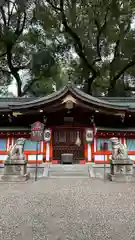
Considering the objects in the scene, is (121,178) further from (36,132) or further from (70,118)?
(70,118)

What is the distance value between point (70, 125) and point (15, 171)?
16.6 feet

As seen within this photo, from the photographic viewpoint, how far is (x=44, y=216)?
14.7ft

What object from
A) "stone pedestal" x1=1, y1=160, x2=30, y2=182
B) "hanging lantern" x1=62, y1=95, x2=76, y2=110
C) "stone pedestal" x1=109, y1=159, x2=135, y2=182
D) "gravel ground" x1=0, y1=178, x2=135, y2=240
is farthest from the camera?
"hanging lantern" x1=62, y1=95, x2=76, y2=110

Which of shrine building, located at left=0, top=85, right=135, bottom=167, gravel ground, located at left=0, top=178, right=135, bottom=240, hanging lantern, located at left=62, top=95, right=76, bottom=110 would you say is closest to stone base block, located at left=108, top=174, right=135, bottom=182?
gravel ground, located at left=0, top=178, right=135, bottom=240

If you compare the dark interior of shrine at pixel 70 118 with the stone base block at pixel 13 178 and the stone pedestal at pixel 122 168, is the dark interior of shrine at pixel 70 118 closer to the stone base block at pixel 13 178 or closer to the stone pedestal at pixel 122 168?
the stone pedestal at pixel 122 168

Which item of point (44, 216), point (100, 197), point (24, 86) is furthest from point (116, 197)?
point (24, 86)

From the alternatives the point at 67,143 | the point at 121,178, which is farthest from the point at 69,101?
the point at 121,178

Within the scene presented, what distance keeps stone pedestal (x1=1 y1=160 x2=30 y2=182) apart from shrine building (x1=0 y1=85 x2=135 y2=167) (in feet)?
11.1

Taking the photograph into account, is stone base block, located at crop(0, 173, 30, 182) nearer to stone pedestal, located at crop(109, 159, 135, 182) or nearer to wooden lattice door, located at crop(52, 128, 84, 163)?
stone pedestal, located at crop(109, 159, 135, 182)

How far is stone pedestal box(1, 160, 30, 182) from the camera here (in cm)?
853

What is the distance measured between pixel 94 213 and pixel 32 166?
7.58 metres

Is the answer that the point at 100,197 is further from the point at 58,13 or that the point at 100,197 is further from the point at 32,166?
the point at 58,13

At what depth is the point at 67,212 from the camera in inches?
187

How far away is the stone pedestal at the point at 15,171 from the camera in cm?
853
